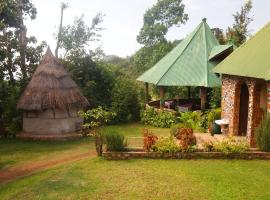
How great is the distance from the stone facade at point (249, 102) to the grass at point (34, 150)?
681cm

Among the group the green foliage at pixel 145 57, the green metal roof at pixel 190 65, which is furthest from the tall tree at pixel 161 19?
the green metal roof at pixel 190 65

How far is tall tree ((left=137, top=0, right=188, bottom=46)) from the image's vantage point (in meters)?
44.0

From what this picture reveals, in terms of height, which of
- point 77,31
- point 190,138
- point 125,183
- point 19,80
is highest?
point 77,31

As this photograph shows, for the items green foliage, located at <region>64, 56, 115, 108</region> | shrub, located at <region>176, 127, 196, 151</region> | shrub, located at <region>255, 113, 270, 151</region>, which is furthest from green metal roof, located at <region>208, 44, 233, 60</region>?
shrub, located at <region>176, 127, 196, 151</region>

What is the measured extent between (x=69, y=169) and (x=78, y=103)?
9.20 m

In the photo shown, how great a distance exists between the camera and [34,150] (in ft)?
66.0

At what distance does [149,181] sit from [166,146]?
10.2ft

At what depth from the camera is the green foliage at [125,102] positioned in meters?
28.3

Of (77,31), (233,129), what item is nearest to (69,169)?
(233,129)

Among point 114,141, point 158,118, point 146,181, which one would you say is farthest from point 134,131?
point 146,181

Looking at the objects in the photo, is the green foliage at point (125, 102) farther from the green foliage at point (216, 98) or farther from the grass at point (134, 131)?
the green foliage at point (216, 98)

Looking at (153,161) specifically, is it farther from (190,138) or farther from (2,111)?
(2,111)

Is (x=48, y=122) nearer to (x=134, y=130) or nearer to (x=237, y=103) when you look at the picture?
(x=134, y=130)

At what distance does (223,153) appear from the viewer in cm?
1619
